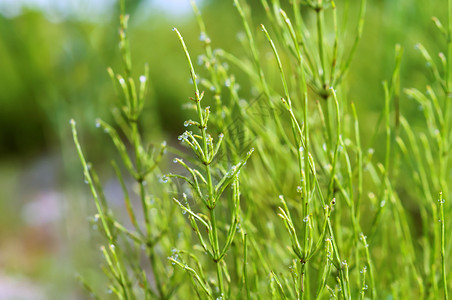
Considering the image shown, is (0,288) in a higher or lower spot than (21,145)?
lower

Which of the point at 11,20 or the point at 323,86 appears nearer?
the point at 323,86

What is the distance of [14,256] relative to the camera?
3018mm

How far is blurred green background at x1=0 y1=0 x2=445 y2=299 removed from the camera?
1469mm

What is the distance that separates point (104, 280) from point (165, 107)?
2718 mm

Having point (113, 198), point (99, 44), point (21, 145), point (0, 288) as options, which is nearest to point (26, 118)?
point (21, 145)

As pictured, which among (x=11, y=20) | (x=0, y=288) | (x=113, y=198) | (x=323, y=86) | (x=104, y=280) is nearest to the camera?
(x=323, y=86)

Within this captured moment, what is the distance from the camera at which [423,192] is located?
659mm

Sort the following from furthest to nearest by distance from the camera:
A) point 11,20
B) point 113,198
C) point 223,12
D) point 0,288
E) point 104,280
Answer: point 223,12 < point 113,198 < point 0,288 < point 104,280 < point 11,20

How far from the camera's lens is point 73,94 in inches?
59.1

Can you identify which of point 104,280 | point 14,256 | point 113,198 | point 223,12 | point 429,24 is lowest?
point 104,280

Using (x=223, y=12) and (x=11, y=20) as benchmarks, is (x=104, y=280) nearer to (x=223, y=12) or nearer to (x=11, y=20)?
(x=11, y=20)

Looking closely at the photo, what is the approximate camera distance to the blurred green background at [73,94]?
4.82ft

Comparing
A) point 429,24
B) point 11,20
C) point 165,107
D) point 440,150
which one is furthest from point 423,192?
point 165,107

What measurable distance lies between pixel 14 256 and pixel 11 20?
1881 millimetres
